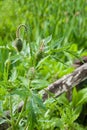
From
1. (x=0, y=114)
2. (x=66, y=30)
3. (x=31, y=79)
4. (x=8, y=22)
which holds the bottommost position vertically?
(x=0, y=114)

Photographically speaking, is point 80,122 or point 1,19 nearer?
point 80,122

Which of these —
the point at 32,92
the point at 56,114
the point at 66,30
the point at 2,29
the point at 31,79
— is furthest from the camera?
the point at 2,29

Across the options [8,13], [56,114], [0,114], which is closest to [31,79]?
[0,114]

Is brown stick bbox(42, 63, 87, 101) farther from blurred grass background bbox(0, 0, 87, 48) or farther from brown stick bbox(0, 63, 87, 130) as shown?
blurred grass background bbox(0, 0, 87, 48)

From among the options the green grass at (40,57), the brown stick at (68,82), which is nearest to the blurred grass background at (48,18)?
the green grass at (40,57)

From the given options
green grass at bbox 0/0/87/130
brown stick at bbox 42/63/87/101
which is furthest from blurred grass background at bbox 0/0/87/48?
brown stick at bbox 42/63/87/101

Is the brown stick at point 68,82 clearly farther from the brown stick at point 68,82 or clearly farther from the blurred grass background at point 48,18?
the blurred grass background at point 48,18

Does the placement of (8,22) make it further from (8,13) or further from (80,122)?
(80,122)

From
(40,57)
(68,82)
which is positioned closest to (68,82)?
(68,82)
